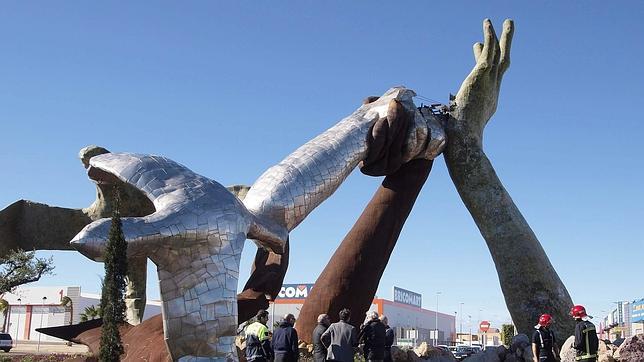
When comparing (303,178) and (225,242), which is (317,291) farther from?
(225,242)

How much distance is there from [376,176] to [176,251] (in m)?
7.00

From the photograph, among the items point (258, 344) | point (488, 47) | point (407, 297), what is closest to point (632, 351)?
point (258, 344)

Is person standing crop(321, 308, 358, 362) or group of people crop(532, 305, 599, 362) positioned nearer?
group of people crop(532, 305, 599, 362)

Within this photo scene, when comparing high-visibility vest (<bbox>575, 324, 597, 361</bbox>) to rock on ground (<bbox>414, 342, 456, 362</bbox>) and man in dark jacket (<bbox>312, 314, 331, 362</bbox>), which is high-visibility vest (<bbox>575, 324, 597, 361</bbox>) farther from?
rock on ground (<bbox>414, 342, 456, 362</bbox>)

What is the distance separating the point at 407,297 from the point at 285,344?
6895 centimetres

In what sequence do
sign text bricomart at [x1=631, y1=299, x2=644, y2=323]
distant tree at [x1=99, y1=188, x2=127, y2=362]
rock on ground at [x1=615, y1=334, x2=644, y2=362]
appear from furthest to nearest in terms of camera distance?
sign text bricomart at [x1=631, y1=299, x2=644, y2=323], rock on ground at [x1=615, y1=334, x2=644, y2=362], distant tree at [x1=99, y1=188, x2=127, y2=362]

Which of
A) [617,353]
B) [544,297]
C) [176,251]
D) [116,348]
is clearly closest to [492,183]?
[544,297]

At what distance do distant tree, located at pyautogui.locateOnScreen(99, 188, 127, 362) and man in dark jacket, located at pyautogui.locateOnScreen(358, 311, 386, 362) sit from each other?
4.45m

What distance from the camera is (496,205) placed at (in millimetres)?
17000

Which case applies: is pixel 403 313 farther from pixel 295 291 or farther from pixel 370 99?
pixel 370 99

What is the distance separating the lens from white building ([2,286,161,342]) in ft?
180

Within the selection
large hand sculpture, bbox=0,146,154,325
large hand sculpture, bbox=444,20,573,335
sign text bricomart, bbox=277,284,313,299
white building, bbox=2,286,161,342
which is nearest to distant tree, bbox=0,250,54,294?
large hand sculpture, bbox=0,146,154,325

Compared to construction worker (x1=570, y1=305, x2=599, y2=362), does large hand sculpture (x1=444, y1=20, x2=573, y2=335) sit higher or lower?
higher

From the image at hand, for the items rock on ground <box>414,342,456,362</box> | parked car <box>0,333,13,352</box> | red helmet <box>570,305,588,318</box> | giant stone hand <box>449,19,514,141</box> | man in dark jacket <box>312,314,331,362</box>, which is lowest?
parked car <box>0,333,13,352</box>
